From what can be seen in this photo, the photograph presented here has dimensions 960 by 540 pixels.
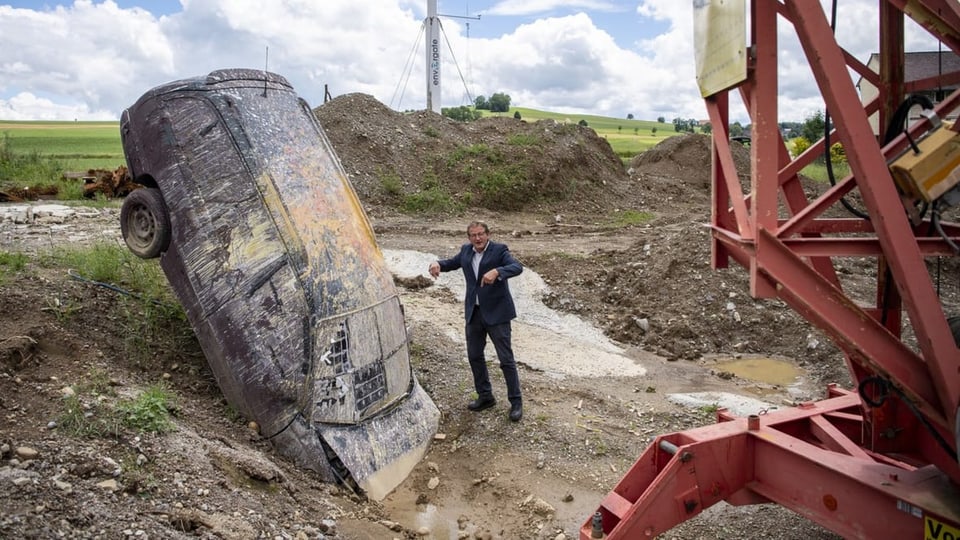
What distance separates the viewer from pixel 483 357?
6.35 meters

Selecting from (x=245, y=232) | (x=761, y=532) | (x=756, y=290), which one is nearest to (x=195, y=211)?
(x=245, y=232)

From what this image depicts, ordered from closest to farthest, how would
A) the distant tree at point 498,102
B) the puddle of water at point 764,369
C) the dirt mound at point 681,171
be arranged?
the puddle of water at point 764,369, the dirt mound at point 681,171, the distant tree at point 498,102

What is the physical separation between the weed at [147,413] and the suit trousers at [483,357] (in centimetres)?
245

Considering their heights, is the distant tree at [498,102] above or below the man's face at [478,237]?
above

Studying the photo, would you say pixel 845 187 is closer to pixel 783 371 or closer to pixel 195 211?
→ pixel 195 211

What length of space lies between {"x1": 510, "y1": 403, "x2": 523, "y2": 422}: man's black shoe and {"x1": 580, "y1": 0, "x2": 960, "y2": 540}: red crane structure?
2.24m

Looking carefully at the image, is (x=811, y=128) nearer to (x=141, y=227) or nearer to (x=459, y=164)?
(x=459, y=164)

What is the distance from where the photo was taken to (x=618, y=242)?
550 inches

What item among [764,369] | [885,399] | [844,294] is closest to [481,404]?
[885,399]

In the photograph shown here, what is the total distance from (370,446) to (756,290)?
9.54 ft

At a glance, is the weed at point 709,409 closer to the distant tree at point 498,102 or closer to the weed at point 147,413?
the weed at point 147,413

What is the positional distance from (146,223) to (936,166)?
4.52 metres

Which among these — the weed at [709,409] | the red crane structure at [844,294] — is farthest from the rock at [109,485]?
the weed at [709,409]

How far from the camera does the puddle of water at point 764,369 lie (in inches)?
328
